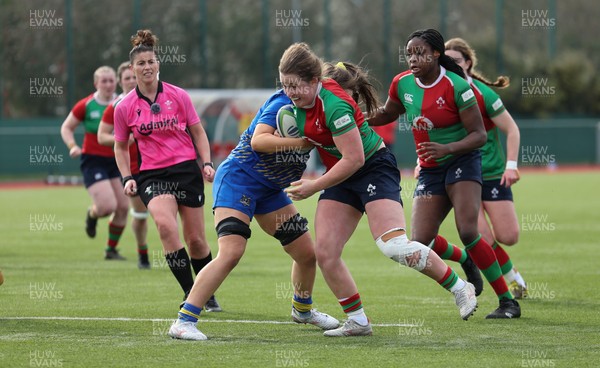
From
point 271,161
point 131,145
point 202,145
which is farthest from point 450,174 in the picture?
point 131,145

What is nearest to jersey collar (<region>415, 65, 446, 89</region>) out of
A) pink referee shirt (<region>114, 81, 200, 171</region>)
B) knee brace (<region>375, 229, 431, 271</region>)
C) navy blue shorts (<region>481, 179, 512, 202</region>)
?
knee brace (<region>375, 229, 431, 271</region>)

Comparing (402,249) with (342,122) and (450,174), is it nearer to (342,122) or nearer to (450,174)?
(342,122)

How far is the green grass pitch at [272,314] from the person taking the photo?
247 inches

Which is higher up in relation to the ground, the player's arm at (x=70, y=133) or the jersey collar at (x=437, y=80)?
the jersey collar at (x=437, y=80)

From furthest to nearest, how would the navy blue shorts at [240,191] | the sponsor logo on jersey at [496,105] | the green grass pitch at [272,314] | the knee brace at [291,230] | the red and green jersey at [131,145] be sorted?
the red and green jersey at [131,145] < the sponsor logo on jersey at [496,105] < the knee brace at [291,230] < the navy blue shorts at [240,191] < the green grass pitch at [272,314]

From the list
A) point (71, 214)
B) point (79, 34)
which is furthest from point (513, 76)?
point (71, 214)

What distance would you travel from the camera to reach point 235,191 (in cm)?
709

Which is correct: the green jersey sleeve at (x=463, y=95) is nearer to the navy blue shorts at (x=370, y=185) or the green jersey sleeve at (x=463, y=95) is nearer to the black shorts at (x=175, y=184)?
the navy blue shorts at (x=370, y=185)

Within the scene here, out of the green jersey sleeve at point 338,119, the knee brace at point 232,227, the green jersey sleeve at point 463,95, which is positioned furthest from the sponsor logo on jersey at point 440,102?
the knee brace at point 232,227

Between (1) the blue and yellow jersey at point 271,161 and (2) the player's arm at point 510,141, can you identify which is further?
(2) the player's arm at point 510,141

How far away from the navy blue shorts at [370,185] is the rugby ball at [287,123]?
52 cm

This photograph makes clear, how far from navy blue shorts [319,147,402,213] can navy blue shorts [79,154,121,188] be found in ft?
20.4

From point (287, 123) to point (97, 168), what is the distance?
6.43 meters

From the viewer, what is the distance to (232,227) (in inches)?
273
